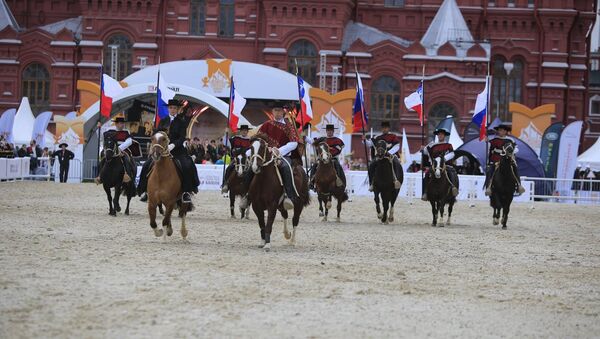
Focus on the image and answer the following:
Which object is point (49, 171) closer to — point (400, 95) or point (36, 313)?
point (400, 95)

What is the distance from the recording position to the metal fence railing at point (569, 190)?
43750mm

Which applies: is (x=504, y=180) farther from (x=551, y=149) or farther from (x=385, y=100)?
(x=385, y=100)

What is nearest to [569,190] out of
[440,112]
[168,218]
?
[440,112]

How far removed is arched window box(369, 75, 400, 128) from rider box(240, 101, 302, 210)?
4687 centimetres

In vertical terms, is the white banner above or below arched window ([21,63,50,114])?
below

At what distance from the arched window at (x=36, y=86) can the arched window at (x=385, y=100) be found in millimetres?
19221

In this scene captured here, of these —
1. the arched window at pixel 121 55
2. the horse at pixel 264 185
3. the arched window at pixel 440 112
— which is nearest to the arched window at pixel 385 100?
the arched window at pixel 440 112

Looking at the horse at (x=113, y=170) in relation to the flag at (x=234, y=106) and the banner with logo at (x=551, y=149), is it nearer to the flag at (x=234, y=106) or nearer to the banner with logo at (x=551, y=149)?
the flag at (x=234, y=106)

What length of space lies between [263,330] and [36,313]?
226 cm

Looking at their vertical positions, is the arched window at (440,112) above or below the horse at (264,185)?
above

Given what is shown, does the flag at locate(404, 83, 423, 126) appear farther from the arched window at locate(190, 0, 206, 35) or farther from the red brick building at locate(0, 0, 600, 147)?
the arched window at locate(190, 0, 206, 35)

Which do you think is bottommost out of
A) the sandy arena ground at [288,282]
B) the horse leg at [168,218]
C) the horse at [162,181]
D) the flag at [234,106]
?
the sandy arena ground at [288,282]

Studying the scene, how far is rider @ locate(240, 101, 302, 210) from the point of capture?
1856 cm

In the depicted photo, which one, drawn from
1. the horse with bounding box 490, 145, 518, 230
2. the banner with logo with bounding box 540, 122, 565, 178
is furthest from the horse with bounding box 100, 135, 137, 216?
the banner with logo with bounding box 540, 122, 565, 178
